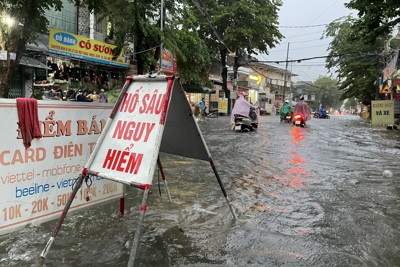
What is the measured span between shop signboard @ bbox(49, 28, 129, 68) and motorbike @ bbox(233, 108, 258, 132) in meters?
5.68

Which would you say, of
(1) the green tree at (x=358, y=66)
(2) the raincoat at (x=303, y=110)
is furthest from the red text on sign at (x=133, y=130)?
(1) the green tree at (x=358, y=66)

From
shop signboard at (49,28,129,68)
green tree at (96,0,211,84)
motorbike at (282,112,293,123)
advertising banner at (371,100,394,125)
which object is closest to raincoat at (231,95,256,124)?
shop signboard at (49,28,129,68)

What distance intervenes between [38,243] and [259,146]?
8.79 metres

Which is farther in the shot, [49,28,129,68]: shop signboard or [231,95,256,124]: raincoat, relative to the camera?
[231,95,256,124]: raincoat

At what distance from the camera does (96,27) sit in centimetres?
1967

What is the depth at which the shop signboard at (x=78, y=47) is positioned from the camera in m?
14.6

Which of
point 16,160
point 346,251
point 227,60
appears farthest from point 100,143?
point 227,60

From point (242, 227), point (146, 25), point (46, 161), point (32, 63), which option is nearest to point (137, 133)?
point (46, 161)

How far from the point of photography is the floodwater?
11.4 feet

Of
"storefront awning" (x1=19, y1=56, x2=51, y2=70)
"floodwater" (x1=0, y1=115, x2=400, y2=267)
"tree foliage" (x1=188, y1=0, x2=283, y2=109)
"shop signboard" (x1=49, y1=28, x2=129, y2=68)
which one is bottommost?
"floodwater" (x1=0, y1=115, x2=400, y2=267)

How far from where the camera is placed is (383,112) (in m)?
20.9

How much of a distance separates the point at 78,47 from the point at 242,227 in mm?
13676

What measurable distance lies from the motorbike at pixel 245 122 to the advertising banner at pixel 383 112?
8.35m

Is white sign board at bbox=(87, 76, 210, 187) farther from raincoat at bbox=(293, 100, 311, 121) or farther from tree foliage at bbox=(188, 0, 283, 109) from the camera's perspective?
tree foliage at bbox=(188, 0, 283, 109)
